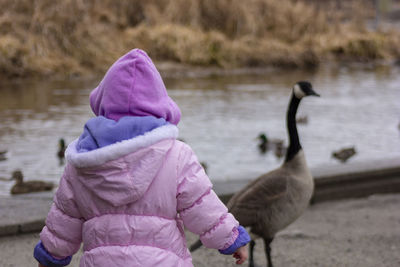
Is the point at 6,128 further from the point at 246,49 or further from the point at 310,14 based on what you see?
the point at 310,14

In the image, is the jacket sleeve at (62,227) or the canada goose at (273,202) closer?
the jacket sleeve at (62,227)

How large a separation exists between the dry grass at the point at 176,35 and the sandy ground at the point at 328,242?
13.6 m

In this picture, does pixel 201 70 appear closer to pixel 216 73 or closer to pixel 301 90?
pixel 216 73

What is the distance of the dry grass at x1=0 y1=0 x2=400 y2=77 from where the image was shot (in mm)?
18625

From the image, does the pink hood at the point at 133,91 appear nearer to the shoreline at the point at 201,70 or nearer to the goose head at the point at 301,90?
the goose head at the point at 301,90

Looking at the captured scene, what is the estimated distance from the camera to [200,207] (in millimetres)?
2543

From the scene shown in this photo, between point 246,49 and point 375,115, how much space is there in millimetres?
10133

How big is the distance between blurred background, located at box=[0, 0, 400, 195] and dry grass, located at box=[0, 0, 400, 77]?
0.04 metres

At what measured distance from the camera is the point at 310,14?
Answer: 26.2 meters

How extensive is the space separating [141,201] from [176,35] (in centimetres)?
1924

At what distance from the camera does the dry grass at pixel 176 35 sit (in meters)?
18.6

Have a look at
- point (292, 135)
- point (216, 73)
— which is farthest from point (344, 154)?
point (216, 73)

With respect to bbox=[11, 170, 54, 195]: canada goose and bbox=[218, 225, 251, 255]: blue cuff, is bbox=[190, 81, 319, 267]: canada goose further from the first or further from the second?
bbox=[11, 170, 54, 195]: canada goose

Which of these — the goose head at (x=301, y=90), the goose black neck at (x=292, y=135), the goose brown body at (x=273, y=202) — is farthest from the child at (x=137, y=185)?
A: the goose head at (x=301, y=90)
